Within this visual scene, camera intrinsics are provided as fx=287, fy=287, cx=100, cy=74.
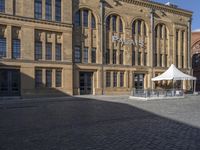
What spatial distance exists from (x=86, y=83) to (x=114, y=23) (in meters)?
8.78

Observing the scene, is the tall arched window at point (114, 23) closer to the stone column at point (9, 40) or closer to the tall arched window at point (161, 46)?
the tall arched window at point (161, 46)

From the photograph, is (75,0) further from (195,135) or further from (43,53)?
(195,135)

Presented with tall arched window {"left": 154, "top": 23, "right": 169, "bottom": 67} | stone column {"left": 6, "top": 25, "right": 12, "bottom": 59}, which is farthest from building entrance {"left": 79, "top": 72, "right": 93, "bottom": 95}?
tall arched window {"left": 154, "top": 23, "right": 169, "bottom": 67}

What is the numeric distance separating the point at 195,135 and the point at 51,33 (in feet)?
77.1

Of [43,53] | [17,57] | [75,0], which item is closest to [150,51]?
[75,0]

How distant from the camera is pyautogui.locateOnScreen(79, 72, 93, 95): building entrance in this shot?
108ft

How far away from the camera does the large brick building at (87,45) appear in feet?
90.6

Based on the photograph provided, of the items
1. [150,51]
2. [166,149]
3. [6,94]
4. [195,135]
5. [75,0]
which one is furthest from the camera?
[150,51]

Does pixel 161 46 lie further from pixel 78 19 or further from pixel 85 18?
pixel 78 19

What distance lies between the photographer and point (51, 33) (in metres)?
30.0

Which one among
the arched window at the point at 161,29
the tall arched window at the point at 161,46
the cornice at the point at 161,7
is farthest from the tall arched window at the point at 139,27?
the tall arched window at the point at 161,46

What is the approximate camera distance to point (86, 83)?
33250 millimetres

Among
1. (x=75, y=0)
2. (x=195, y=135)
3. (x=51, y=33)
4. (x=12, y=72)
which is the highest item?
(x=75, y=0)

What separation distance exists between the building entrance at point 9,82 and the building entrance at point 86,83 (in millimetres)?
7757
